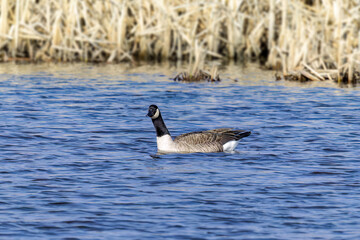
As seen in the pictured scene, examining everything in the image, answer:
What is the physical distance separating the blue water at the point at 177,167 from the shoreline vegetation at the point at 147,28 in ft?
→ 19.8

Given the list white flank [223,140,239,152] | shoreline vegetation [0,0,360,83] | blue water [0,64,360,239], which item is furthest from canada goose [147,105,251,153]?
shoreline vegetation [0,0,360,83]

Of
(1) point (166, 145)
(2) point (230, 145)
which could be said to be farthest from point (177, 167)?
(2) point (230, 145)

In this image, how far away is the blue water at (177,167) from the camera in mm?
8047

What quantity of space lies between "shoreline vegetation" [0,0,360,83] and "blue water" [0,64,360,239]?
6033 millimetres

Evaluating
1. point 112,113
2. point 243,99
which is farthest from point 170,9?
point 112,113

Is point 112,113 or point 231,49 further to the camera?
point 231,49

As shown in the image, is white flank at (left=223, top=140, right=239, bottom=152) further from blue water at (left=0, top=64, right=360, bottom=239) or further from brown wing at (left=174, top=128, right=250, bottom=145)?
blue water at (left=0, top=64, right=360, bottom=239)

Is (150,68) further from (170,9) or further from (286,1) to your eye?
(286,1)

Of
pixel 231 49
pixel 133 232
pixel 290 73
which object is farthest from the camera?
pixel 231 49

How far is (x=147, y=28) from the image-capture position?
28109mm

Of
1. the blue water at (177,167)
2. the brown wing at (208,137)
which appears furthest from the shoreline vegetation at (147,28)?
the brown wing at (208,137)

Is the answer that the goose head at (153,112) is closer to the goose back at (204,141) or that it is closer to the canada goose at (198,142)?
the canada goose at (198,142)

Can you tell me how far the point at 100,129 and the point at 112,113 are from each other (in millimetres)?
2368

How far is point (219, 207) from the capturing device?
8.70m
